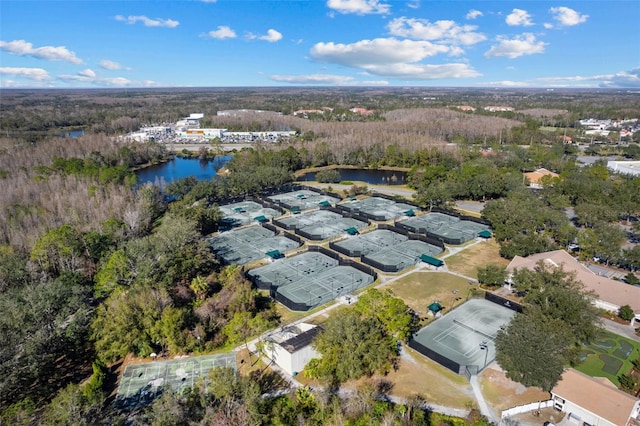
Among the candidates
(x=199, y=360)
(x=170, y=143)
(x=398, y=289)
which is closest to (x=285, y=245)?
(x=398, y=289)

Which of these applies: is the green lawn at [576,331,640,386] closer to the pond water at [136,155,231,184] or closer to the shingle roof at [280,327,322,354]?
the shingle roof at [280,327,322,354]

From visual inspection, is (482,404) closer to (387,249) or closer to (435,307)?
(435,307)

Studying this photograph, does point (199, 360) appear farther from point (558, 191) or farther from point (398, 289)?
point (558, 191)

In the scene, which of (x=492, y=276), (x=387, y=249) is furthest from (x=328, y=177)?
(x=492, y=276)

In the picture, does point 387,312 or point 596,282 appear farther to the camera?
point 596,282

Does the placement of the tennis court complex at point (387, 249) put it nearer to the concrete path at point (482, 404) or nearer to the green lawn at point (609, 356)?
the concrete path at point (482, 404)
